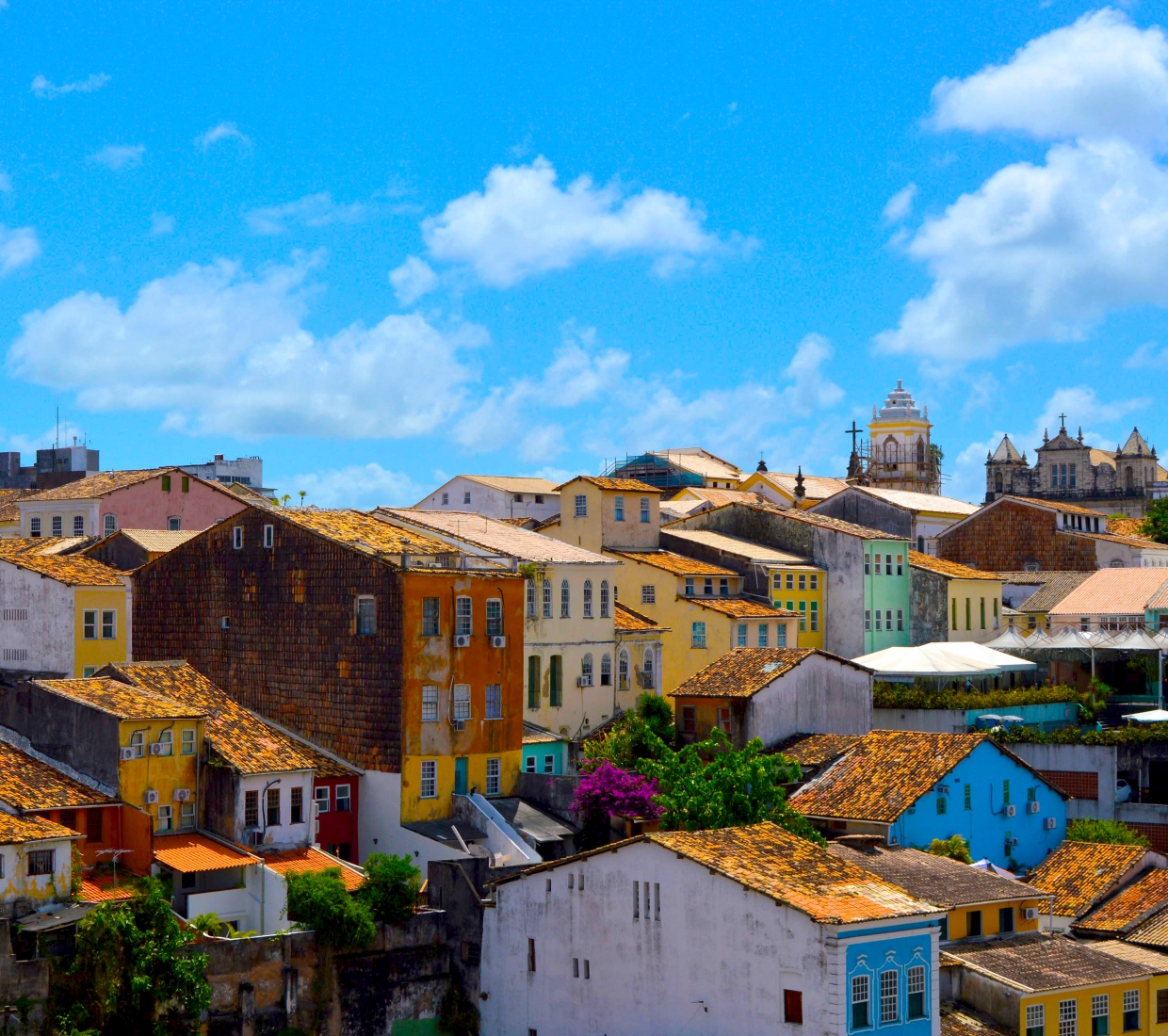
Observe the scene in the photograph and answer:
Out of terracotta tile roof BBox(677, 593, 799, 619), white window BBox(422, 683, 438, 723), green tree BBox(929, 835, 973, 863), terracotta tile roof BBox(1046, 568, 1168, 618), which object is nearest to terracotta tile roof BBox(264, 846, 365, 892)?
white window BBox(422, 683, 438, 723)

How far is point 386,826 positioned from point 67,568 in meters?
15.0

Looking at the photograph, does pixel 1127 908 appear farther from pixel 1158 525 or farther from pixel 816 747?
pixel 1158 525

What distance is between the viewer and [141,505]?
83625 mm

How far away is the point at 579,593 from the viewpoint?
66.1 metres

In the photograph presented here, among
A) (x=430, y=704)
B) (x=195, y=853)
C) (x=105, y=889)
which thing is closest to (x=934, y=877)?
(x=430, y=704)

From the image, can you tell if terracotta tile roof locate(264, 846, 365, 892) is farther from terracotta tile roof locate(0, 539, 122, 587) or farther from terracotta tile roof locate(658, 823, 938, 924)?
terracotta tile roof locate(0, 539, 122, 587)

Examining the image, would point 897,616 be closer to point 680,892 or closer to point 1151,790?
point 1151,790

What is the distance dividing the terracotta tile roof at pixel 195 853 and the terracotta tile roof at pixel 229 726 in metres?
2.30

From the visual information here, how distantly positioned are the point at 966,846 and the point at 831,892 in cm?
1441

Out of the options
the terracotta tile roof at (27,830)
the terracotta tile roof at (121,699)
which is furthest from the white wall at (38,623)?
the terracotta tile roof at (27,830)

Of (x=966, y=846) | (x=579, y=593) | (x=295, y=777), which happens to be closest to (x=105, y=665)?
(x=295, y=777)

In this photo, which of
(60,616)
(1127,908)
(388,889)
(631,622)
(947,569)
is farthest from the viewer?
(947,569)

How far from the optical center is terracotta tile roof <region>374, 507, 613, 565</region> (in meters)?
64.6

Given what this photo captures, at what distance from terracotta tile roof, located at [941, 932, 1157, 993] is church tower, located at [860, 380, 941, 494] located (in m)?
80.9
